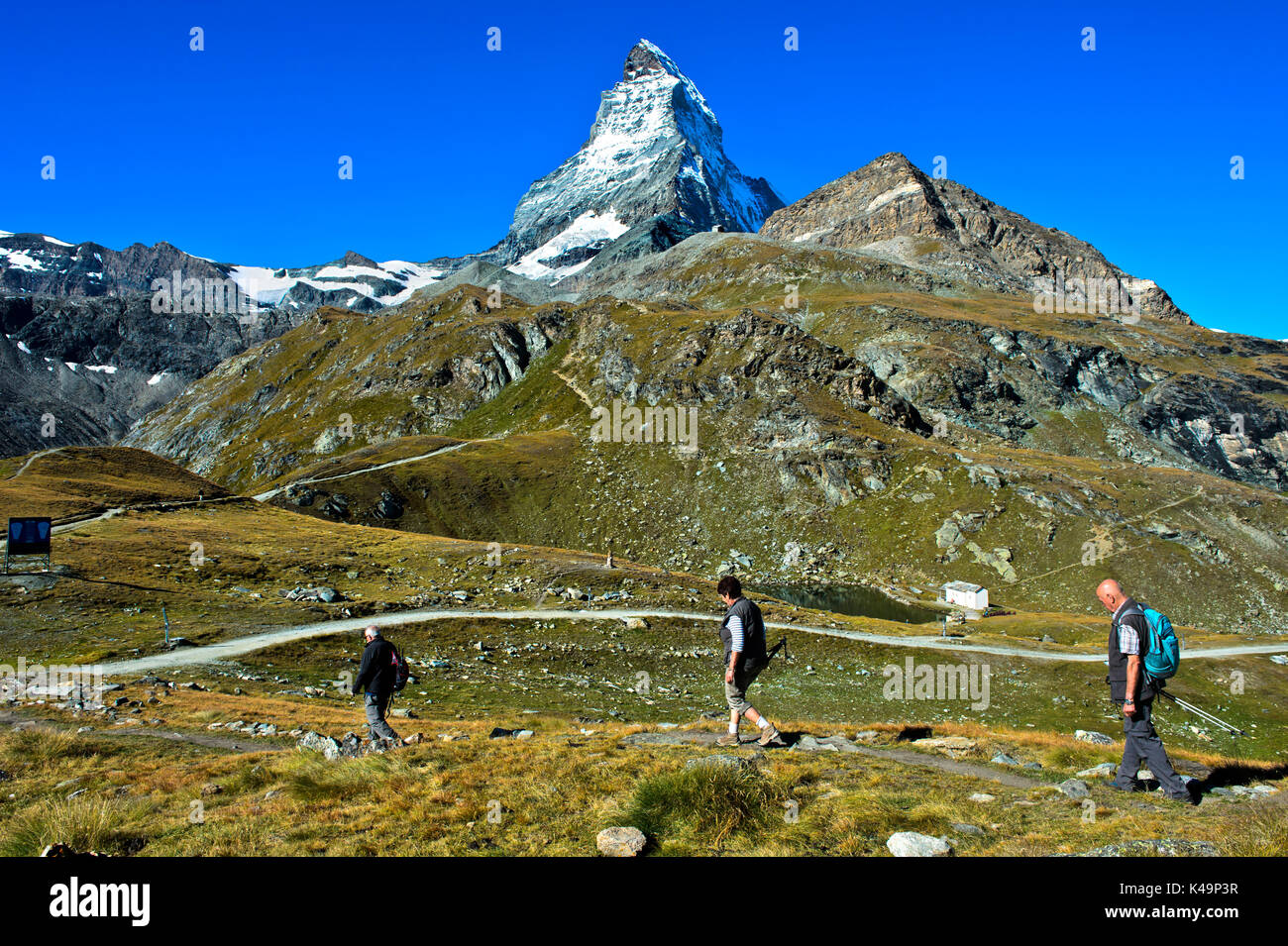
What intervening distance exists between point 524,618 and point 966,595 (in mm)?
61512

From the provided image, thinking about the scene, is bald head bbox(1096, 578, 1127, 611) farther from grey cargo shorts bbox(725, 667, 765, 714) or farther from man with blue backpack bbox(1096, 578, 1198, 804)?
grey cargo shorts bbox(725, 667, 765, 714)

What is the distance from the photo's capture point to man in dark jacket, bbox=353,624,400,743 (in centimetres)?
1628

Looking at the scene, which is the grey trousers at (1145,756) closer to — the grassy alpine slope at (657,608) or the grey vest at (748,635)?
the grassy alpine slope at (657,608)

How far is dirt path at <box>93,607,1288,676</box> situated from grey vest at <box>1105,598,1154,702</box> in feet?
112

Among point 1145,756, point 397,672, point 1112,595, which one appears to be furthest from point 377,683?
point 1145,756

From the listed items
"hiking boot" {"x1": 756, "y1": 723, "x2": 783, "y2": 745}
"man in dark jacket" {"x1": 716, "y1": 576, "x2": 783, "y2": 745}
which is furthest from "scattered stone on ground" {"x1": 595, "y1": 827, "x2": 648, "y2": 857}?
"hiking boot" {"x1": 756, "y1": 723, "x2": 783, "y2": 745}

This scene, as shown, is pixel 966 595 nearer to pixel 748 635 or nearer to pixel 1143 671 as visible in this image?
pixel 1143 671

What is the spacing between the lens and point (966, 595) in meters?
82.9

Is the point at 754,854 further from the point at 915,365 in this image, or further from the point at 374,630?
the point at 915,365

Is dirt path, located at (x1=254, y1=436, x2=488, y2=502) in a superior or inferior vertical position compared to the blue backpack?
superior
